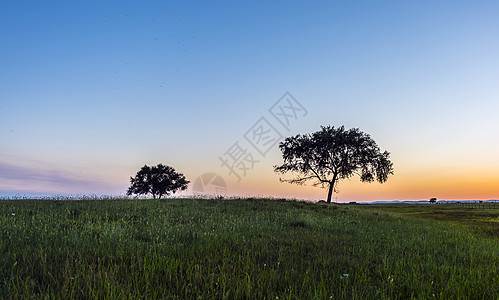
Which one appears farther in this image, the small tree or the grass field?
the small tree

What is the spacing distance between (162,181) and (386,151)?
41.3 metres

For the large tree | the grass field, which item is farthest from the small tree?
the grass field

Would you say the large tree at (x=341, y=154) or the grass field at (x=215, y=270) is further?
the large tree at (x=341, y=154)

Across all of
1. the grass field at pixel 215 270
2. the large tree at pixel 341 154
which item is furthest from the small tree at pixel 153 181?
the grass field at pixel 215 270

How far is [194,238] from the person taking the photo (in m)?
6.37

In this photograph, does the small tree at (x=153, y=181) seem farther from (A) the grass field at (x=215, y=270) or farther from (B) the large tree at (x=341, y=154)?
(A) the grass field at (x=215, y=270)

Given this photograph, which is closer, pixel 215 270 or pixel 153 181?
pixel 215 270

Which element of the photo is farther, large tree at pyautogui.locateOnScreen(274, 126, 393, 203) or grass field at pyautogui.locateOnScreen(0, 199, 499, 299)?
large tree at pyautogui.locateOnScreen(274, 126, 393, 203)

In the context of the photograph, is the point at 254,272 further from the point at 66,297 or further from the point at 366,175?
the point at 366,175

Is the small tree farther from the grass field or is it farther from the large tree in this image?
the grass field

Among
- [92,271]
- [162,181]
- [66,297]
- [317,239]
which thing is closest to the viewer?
[66,297]

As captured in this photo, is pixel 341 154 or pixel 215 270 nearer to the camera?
pixel 215 270

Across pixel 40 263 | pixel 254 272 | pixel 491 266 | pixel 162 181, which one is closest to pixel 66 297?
pixel 40 263

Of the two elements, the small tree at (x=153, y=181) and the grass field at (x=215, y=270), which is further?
the small tree at (x=153, y=181)
